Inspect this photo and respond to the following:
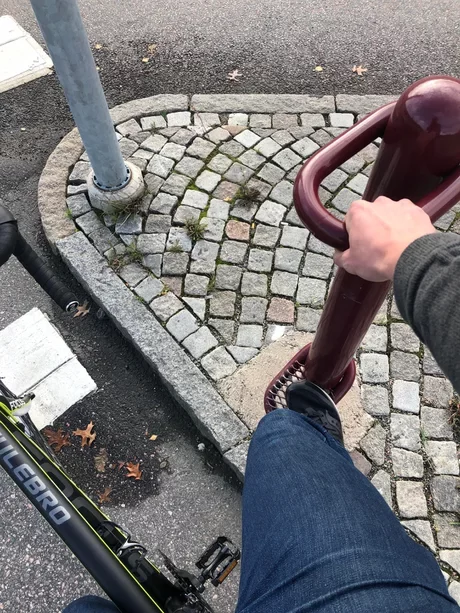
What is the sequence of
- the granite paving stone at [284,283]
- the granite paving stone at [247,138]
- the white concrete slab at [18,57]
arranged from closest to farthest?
1. the granite paving stone at [284,283]
2. the granite paving stone at [247,138]
3. the white concrete slab at [18,57]

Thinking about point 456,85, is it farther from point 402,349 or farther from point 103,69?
point 103,69

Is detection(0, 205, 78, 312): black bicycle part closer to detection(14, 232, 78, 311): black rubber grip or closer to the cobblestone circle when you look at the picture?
detection(14, 232, 78, 311): black rubber grip

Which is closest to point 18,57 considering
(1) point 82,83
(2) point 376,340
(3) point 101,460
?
(1) point 82,83

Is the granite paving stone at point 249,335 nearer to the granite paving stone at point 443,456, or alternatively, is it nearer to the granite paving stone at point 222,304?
the granite paving stone at point 222,304

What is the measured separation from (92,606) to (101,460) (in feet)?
4.56

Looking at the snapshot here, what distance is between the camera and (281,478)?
5.85ft

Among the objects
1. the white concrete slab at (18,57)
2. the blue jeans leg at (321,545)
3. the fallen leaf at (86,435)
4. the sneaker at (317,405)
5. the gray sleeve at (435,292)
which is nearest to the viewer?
the gray sleeve at (435,292)

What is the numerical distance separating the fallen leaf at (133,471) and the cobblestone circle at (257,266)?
0.66m

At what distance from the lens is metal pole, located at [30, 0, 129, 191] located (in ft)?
8.58

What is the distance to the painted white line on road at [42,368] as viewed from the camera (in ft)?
10.1

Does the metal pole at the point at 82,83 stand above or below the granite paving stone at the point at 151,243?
above

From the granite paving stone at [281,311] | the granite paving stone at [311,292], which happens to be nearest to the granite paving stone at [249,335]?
the granite paving stone at [281,311]

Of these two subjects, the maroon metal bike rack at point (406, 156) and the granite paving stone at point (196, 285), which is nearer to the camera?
the maroon metal bike rack at point (406, 156)

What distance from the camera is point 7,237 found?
Answer: 158cm
